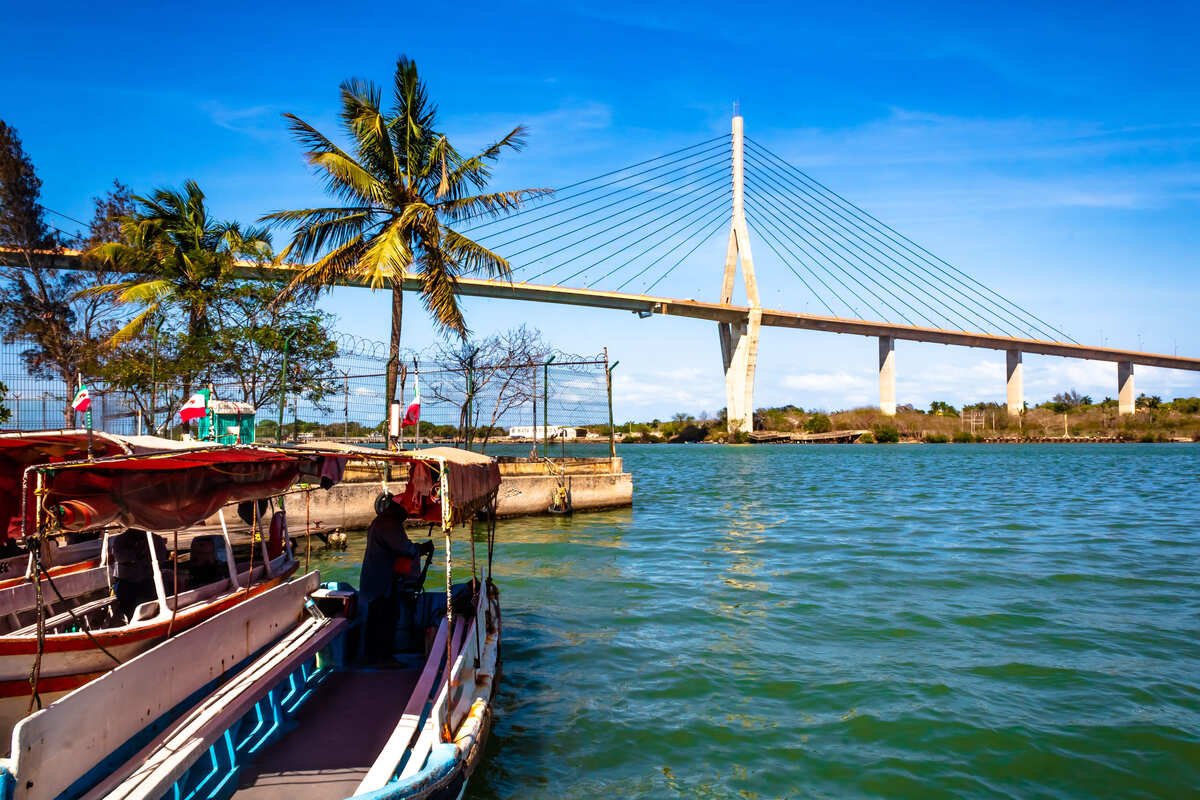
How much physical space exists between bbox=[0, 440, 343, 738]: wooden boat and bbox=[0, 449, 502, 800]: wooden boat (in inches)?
→ 16.4

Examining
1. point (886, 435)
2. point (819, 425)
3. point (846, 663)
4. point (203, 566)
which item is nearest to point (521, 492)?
point (203, 566)

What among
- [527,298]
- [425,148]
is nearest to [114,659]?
[425,148]

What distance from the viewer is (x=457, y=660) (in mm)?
6086

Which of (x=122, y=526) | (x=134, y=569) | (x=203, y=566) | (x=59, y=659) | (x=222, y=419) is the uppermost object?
(x=222, y=419)

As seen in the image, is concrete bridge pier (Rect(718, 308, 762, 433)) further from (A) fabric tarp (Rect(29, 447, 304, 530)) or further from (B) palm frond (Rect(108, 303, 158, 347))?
(A) fabric tarp (Rect(29, 447, 304, 530))

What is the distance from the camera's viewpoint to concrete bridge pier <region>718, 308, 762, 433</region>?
229 feet

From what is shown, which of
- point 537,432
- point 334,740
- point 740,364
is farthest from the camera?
point 740,364

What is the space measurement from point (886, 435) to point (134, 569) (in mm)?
89759

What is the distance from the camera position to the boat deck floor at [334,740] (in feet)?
17.1

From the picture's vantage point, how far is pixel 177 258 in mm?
21594

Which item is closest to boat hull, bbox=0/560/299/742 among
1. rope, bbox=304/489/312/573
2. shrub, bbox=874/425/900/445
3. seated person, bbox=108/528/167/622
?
seated person, bbox=108/528/167/622

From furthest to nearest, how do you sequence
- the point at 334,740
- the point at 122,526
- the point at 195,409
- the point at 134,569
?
the point at 195,409 < the point at 134,569 < the point at 334,740 < the point at 122,526

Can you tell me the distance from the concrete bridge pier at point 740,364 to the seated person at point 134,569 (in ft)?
210

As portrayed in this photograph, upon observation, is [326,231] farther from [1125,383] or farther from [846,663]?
[1125,383]
